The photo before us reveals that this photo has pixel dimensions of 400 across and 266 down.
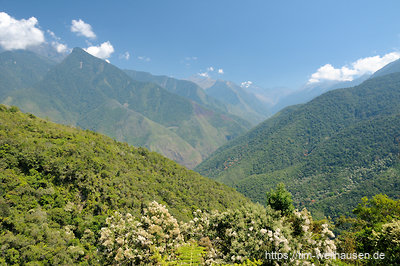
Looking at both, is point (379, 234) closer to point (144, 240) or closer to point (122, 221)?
point (144, 240)

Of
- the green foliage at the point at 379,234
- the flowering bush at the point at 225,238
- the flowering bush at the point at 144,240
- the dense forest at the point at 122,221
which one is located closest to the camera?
the flowering bush at the point at 225,238

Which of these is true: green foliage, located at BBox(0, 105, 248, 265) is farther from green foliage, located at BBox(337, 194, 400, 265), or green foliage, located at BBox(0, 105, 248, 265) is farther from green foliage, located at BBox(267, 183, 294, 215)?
green foliage, located at BBox(337, 194, 400, 265)

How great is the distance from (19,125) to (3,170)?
24557mm

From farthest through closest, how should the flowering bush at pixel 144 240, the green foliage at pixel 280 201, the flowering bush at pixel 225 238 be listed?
the green foliage at pixel 280 201
the flowering bush at pixel 144 240
the flowering bush at pixel 225 238

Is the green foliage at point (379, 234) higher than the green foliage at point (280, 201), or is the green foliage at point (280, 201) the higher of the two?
the green foliage at point (280, 201)

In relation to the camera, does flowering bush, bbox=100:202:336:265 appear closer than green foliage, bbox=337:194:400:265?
Yes

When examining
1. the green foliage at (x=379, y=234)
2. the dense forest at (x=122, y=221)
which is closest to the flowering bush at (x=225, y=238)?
the dense forest at (x=122, y=221)

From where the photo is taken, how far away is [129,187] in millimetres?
63625

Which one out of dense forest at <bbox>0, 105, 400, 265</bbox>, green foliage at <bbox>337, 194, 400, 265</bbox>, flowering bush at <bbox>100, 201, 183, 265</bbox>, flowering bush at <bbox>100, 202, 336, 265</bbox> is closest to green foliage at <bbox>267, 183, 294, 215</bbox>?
dense forest at <bbox>0, 105, 400, 265</bbox>

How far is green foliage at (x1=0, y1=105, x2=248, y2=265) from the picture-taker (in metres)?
31.4

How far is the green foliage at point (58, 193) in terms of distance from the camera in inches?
1236

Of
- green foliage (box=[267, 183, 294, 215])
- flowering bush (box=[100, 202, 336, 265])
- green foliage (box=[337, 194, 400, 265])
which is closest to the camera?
flowering bush (box=[100, 202, 336, 265])

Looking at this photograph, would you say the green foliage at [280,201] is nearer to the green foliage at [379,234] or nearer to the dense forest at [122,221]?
the dense forest at [122,221]

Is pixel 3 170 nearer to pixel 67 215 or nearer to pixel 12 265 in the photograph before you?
pixel 67 215
